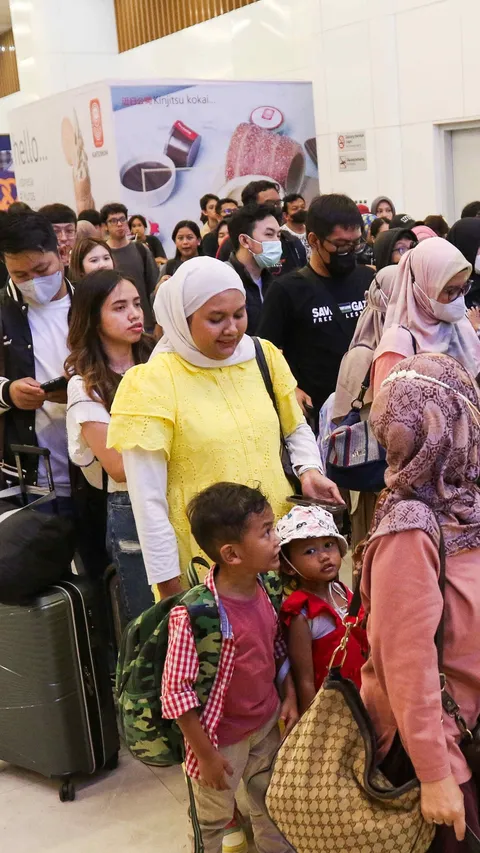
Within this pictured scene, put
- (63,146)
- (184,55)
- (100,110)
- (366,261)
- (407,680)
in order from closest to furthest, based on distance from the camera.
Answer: (407,680)
(366,261)
(100,110)
(63,146)
(184,55)

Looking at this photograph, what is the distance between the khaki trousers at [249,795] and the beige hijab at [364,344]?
4.49ft

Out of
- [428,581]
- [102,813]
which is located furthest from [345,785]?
[102,813]

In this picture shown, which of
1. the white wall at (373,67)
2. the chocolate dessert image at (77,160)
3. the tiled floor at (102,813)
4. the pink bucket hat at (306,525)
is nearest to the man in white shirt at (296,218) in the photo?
the white wall at (373,67)

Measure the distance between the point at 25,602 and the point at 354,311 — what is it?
189cm

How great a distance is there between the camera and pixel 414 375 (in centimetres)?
190

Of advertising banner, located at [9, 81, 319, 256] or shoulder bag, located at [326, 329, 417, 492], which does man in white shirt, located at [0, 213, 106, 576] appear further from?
advertising banner, located at [9, 81, 319, 256]

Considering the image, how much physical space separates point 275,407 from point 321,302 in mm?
1520

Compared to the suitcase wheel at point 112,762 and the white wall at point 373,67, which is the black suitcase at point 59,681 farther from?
the white wall at point 373,67

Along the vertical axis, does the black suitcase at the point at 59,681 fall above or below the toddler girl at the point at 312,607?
below

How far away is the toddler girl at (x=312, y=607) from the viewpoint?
2656 millimetres

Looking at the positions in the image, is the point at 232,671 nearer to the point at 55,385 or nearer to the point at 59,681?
the point at 59,681

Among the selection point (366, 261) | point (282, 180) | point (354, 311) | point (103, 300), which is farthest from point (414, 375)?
point (282, 180)

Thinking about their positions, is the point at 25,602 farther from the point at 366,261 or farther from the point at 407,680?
the point at 366,261

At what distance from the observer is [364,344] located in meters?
3.96
